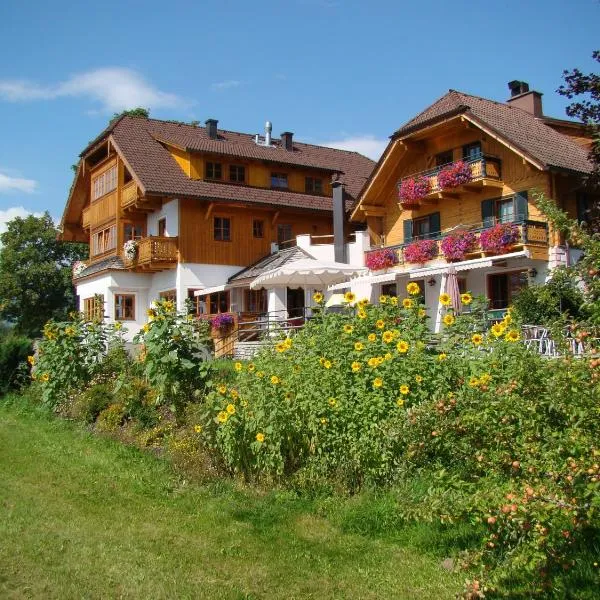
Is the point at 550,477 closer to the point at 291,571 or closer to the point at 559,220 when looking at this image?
the point at 559,220

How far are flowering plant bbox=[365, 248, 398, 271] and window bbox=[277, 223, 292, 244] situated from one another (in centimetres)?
538

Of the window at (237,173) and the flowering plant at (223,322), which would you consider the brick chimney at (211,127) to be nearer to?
the window at (237,173)

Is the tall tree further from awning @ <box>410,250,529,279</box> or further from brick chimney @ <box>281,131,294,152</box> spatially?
awning @ <box>410,250,529,279</box>

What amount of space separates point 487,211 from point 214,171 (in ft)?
40.8

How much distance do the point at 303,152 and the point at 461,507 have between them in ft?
110

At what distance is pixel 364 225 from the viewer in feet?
113

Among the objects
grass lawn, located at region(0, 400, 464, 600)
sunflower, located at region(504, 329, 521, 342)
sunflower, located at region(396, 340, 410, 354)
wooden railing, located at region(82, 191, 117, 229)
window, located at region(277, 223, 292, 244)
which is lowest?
grass lawn, located at region(0, 400, 464, 600)

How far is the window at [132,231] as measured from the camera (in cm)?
3188

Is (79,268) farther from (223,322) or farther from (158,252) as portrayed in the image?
(223,322)

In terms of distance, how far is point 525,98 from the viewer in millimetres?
28984

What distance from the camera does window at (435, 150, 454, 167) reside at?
26.4 meters

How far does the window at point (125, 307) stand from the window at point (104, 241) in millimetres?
2576

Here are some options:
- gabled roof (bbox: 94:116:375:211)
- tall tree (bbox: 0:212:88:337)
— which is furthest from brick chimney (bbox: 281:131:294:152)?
tall tree (bbox: 0:212:88:337)

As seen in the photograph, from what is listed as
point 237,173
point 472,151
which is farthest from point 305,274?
point 237,173
